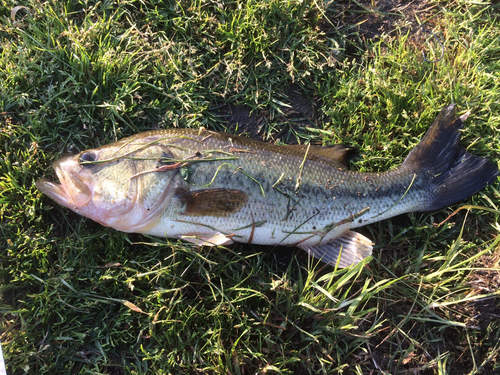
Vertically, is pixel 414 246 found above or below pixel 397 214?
below

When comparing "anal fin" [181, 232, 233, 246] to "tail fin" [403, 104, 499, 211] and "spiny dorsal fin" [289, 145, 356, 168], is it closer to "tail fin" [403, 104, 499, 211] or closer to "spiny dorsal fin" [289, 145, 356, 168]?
"spiny dorsal fin" [289, 145, 356, 168]

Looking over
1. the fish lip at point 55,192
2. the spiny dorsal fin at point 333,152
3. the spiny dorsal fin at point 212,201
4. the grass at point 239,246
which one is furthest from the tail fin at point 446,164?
the fish lip at point 55,192

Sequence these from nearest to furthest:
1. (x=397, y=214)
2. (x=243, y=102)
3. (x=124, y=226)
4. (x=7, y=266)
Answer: (x=124, y=226) < (x=7, y=266) < (x=397, y=214) < (x=243, y=102)

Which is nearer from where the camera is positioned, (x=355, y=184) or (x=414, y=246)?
(x=355, y=184)

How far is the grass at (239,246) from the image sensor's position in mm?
3264

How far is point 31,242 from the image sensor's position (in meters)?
3.32

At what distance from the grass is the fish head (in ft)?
1.23

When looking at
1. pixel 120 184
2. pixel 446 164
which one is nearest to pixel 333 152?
pixel 446 164

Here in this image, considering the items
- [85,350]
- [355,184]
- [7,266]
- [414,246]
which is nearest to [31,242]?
[7,266]

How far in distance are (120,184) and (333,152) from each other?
2054mm

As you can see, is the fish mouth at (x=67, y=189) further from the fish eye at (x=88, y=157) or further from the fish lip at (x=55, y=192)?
the fish eye at (x=88, y=157)

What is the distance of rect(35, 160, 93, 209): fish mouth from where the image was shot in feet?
10.1

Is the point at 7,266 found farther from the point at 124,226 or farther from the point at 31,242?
the point at 124,226

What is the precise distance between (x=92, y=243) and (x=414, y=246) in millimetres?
3156
